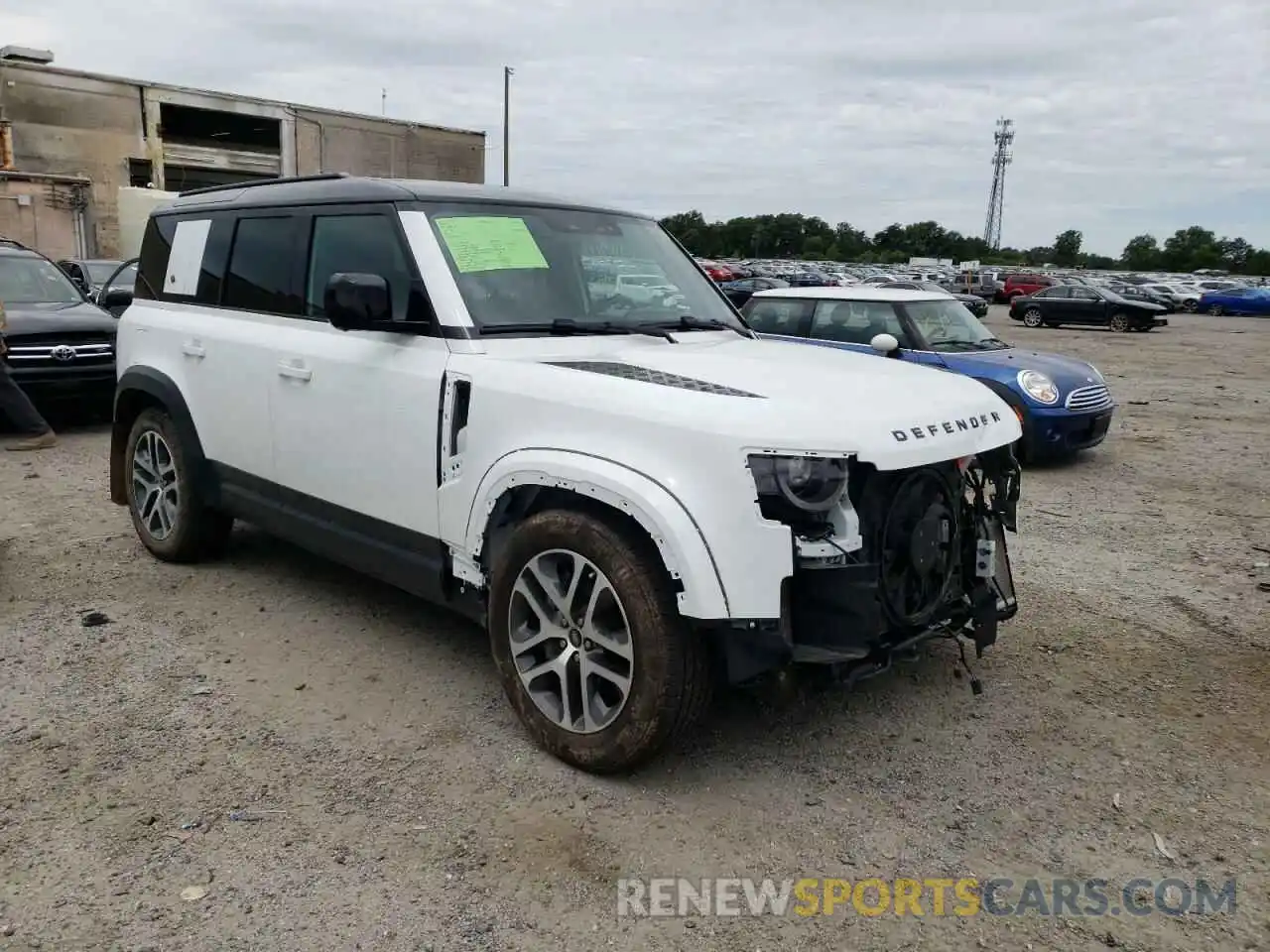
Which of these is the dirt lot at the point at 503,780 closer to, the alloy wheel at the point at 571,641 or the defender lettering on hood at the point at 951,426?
the alloy wheel at the point at 571,641

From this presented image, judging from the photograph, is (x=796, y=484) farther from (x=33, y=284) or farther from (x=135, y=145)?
(x=135, y=145)

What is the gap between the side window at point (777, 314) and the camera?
9.73m

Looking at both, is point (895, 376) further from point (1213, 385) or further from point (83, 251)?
point (83, 251)

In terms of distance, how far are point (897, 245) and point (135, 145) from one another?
3270 inches

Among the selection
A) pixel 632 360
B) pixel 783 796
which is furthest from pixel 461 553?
pixel 783 796

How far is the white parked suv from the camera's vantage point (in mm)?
2871

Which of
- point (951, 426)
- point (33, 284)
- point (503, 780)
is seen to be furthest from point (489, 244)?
point (33, 284)

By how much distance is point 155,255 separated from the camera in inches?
211

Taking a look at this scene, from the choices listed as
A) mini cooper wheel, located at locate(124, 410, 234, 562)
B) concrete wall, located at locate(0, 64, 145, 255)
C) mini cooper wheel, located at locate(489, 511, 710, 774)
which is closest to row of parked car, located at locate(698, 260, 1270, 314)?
concrete wall, located at locate(0, 64, 145, 255)

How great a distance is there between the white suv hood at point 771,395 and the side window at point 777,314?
585 centimetres

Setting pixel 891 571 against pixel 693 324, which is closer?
pixel 891 571

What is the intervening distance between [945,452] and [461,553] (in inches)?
68.6

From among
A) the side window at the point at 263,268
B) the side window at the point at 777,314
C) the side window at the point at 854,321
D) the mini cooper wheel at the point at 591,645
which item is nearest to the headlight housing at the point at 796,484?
the mini cooper wheel at the point at 591,645

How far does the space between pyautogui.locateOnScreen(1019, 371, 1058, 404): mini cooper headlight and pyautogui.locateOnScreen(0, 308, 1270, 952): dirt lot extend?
3.58 m
